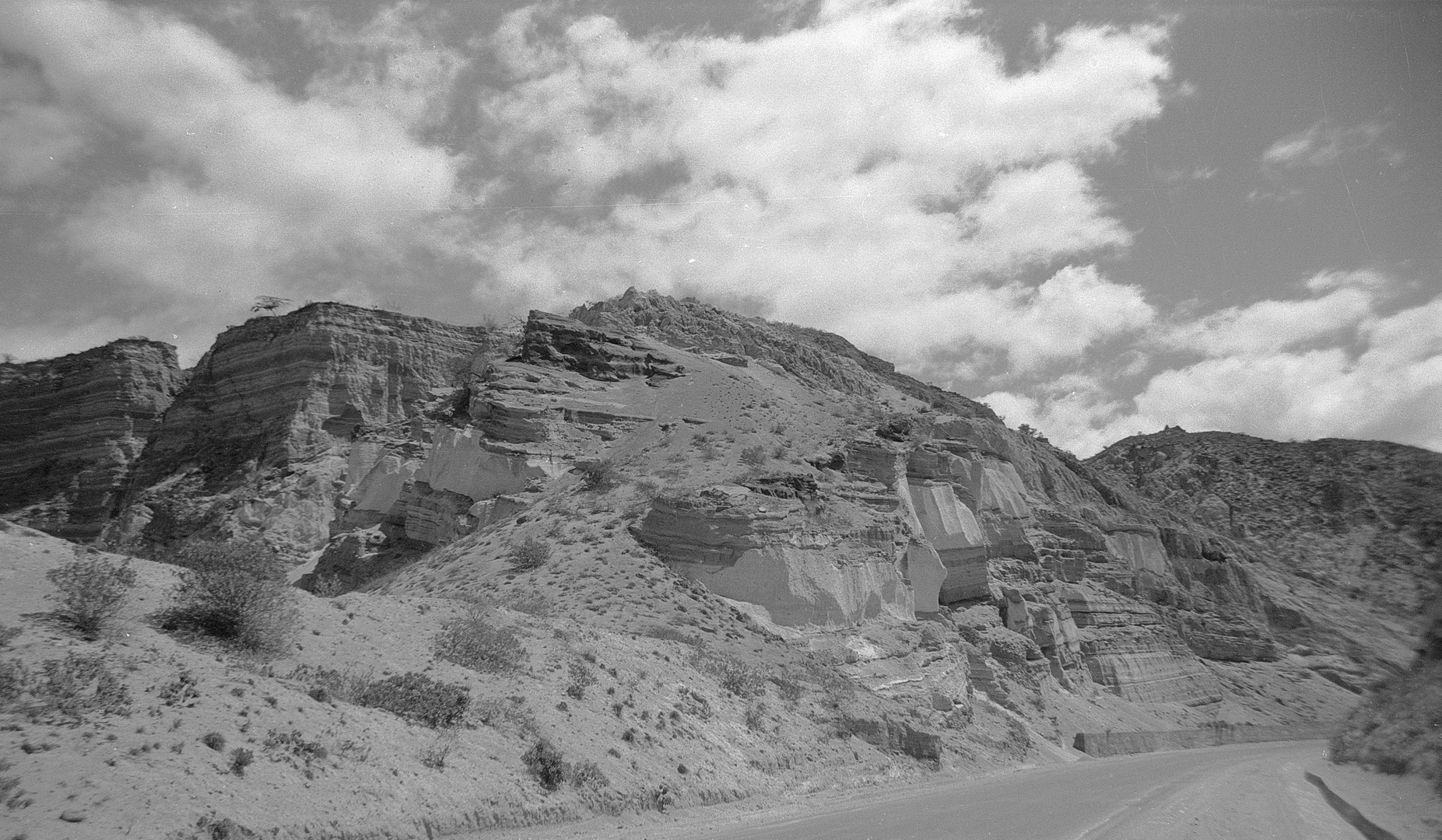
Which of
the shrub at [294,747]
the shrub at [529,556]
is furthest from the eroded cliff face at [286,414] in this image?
the shrub at [294,747]

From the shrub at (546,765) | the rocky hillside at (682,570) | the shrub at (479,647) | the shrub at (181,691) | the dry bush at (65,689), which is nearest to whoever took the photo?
the dry bush at (65,689)

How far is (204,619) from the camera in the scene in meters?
11.4

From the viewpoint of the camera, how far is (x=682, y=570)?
84.8 feet

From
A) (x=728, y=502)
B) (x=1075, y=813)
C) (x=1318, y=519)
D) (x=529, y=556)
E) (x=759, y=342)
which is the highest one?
(x=759, y=342)

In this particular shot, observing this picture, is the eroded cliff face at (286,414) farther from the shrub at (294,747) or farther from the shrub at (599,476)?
the shrub at (294,747)

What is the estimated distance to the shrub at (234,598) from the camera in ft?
37.6

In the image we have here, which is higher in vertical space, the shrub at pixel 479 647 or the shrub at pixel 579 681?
the shrub at pixel 479 647

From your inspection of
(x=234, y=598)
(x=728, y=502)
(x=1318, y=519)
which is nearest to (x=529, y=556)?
(x=728, y=502)

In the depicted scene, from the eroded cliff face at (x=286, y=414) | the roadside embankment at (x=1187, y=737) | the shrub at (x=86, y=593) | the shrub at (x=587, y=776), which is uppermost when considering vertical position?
the eroded cliff face at (x=286, y=414)

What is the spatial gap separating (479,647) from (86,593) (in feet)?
20.9

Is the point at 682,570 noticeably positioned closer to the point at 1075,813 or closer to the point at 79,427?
the point at 1075,813

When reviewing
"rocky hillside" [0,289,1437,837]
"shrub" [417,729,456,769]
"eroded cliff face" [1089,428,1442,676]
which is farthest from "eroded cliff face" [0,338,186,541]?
"eroded cliff face" [1089,428,1442,676]

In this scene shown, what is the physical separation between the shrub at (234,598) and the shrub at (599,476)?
1910 cm

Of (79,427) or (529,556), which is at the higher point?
(79,427)
